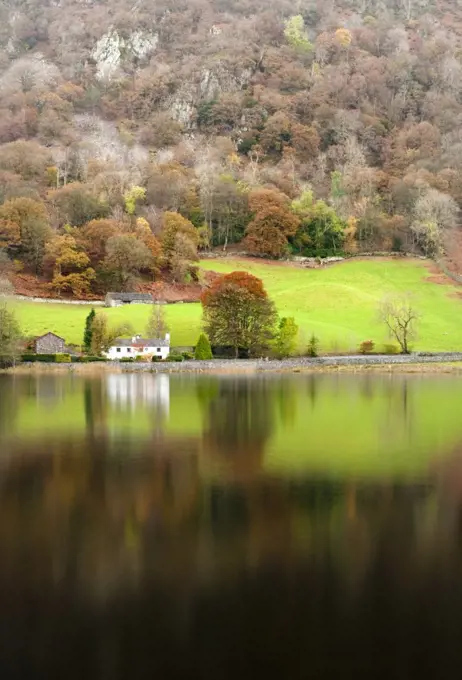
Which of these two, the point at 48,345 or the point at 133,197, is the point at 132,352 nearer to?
the point at 48,345

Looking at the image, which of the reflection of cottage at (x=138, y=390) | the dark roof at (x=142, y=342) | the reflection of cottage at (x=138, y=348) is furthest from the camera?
the dark roof at (x=142, y=342)

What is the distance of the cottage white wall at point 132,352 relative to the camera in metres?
69.8

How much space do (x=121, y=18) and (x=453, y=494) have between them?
208 metres

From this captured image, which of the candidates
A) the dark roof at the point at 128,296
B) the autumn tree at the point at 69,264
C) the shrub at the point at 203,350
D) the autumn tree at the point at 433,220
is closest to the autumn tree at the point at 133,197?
the autumn tree at the point at 69,264

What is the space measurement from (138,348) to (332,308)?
27617mm

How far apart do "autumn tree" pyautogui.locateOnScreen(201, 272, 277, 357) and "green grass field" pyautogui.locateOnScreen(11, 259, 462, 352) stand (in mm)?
4238

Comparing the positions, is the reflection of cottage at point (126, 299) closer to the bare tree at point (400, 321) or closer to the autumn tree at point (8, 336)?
the autumn tree at point (8, 336)

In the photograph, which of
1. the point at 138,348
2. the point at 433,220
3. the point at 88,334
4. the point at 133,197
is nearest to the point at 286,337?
the point at 138,348

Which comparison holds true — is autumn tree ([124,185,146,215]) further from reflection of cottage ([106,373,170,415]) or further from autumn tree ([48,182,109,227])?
reflection of cottage ([106,373,170,415])

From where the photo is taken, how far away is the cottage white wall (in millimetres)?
69812

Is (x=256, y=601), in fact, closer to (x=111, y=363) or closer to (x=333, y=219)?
(x=111, y=363)

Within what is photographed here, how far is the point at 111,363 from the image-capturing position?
219 feet

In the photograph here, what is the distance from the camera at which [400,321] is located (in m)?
76.8

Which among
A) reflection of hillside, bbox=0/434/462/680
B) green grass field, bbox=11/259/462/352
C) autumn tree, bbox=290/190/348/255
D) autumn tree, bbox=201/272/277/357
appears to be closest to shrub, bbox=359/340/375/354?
green grass field, bbox=11/259/462/352
